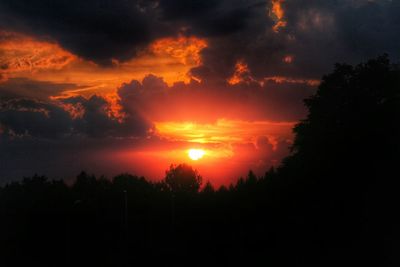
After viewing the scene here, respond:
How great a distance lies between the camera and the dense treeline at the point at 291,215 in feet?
104

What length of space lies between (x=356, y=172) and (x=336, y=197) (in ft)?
9.03

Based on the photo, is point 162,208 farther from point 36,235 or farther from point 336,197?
point 336,197

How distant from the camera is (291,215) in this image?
3531cm

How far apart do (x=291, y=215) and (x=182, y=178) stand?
105m

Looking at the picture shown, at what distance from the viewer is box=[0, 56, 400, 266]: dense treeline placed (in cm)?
3161

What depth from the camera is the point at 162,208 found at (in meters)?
55.2

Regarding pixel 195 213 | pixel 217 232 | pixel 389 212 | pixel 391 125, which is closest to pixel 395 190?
pixel 389 212

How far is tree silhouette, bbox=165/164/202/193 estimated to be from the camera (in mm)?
138238

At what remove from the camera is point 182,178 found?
139 meters

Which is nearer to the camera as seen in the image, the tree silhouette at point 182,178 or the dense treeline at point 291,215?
the dense treeline at point 291,215

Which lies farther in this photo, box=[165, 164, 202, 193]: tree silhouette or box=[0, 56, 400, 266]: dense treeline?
box=[165, 164, 202, 193]: tree silhouette

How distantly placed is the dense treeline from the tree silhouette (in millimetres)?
78071

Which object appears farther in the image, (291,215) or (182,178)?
(182,178)

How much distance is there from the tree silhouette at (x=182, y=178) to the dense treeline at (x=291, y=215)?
78.1 meters
